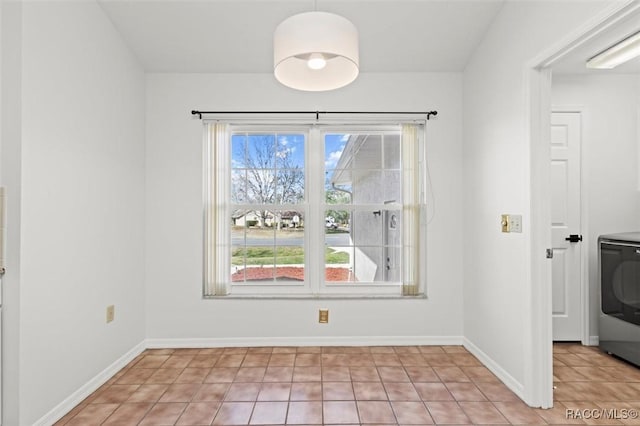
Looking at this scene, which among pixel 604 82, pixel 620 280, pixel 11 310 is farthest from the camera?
pixel 604 82

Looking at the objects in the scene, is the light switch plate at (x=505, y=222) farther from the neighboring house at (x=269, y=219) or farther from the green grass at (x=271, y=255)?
the neighboring house at (x=269, y=219)

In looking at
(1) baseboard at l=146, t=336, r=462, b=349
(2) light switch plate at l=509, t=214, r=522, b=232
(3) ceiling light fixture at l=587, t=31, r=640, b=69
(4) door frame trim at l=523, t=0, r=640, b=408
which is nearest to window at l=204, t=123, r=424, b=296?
(1) baseboard at l=146, t=336, r=462, b=349

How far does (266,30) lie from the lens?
2912mm

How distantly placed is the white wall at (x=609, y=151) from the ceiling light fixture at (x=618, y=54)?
1.46 feet

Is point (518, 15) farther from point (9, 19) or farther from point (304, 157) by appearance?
point (9, 19)

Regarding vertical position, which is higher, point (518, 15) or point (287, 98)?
point (518, 15)

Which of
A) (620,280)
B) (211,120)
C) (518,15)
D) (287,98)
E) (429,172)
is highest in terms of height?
(518,15)

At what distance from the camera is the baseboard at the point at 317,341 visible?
3303 millimetres

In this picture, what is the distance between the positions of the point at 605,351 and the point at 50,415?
4.02m

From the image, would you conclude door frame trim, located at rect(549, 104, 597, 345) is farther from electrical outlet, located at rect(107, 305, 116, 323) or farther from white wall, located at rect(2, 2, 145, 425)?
electrical outlet, located at rect(107, 305, 116, 323)

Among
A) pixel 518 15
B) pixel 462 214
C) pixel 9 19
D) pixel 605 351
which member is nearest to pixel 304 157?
pixel 462 214

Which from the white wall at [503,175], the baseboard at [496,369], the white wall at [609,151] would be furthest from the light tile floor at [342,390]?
the white wall at [609,151]

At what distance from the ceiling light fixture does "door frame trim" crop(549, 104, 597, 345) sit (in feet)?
1.42

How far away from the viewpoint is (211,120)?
332 cm
